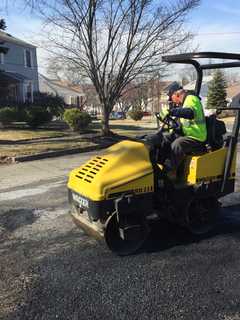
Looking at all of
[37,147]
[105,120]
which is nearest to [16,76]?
[105,120]

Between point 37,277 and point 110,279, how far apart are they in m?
0.69

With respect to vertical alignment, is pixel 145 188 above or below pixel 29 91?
below

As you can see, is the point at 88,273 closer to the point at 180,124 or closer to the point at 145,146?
the point at 145,146

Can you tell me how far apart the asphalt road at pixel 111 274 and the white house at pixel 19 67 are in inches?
1093

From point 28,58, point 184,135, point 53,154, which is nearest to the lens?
point 184,135

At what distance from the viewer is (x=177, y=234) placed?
4.81 m

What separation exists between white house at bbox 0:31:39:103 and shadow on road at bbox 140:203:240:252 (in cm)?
2788

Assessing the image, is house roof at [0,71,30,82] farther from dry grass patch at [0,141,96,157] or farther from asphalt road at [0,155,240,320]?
asphalt road at [0,155,240,320]

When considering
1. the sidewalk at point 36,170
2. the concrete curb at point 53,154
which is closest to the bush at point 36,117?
the concrete curb at point 53,154

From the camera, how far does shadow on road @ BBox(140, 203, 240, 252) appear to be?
177 inches

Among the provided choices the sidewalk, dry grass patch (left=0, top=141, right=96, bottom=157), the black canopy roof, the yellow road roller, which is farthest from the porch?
the yellow road roller

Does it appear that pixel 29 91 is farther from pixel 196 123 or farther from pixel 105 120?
pixel 196 123

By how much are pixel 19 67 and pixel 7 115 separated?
17155mm

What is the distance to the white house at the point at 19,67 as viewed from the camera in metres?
32.3
